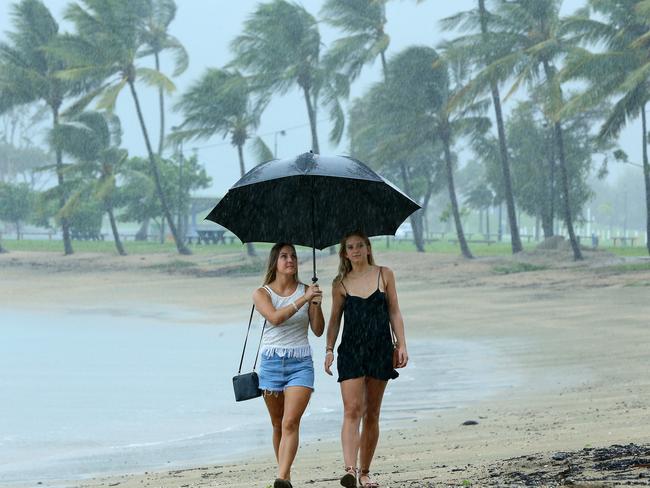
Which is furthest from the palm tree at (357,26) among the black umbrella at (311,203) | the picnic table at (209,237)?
the black umbrella at (311,203)

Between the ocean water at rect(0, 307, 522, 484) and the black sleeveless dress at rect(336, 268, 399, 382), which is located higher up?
the black sleeveless dress at rect(336, 268, 399, 382)

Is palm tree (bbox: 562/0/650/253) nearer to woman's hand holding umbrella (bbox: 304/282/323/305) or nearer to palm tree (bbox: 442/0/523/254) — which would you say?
palm tree (bbox: 442/0/523/254)

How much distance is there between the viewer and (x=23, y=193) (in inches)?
2931

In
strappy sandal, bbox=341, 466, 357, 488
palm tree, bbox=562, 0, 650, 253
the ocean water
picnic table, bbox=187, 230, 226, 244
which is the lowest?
the ocean water

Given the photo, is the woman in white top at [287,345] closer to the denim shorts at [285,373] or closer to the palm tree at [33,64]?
the denim shorts at [285,373]

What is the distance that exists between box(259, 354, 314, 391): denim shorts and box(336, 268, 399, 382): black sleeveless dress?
160 mm

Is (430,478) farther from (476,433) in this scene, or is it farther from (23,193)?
(23,193)

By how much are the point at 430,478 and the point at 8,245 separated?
212ft

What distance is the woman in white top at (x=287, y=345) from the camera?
5.92 meters

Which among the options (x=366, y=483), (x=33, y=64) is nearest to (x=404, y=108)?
(x=33, y=64)

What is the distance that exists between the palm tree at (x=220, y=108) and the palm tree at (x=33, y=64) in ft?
22.8

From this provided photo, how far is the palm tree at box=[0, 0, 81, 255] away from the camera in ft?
171

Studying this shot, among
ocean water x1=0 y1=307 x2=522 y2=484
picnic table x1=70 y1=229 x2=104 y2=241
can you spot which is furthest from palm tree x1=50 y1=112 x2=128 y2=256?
ocean water x1=0 y1=307 x2=522 y2=484

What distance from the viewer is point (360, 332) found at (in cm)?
591
